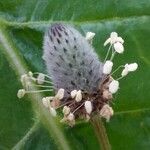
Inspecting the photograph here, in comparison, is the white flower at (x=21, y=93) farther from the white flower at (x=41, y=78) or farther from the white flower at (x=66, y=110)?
the white flower at (x=66, y=110)

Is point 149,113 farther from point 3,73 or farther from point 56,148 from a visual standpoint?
point 3,73

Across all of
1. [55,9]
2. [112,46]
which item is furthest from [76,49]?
[55,9]

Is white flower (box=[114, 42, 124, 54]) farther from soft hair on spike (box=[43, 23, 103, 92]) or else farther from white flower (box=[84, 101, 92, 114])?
white flower (box=[84, 101, 92, 114])

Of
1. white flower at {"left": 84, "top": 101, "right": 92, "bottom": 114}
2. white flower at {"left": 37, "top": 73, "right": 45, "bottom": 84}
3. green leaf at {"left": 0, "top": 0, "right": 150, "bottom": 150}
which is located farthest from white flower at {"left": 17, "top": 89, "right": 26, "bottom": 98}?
white flower at {"left": 84, "top": 101, "right": 92, "bottom": 114}

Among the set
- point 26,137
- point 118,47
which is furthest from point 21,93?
point 118,47

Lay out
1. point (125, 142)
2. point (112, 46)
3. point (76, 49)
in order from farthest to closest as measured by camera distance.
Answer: point (125, 142), point (112, 46), point (76, 49)
